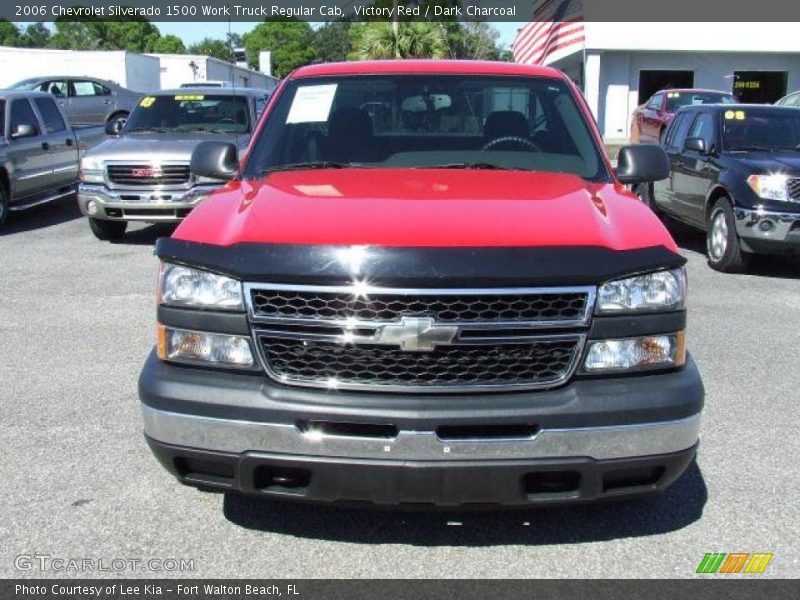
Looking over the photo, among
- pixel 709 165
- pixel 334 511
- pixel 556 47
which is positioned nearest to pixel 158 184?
pixel 709 165

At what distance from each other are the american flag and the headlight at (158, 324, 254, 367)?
24.5 meters

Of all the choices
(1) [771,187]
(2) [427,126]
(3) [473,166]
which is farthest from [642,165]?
(1) [771,187]

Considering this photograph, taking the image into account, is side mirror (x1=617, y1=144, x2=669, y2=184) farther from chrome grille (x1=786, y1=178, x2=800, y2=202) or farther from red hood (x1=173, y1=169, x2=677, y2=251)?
chrome grille (x1=786, y1=178, x2=800, y2=202)

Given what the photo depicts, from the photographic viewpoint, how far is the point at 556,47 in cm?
3106

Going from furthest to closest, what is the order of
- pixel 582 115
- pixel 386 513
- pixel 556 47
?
pixel 556 47, pixel 582 115, pixel 386 513

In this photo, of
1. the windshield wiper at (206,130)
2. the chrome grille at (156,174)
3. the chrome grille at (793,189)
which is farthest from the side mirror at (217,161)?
the windshield wiper at (206,130)

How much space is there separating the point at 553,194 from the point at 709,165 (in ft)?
21.6

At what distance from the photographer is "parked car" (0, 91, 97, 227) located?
11666mm

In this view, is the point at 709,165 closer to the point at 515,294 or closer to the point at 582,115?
the point at 582,115

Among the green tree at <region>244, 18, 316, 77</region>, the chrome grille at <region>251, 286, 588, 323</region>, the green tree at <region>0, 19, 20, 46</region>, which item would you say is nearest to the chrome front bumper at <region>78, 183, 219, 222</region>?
the chrome grille at <region>251, 286, 588, 323</region>

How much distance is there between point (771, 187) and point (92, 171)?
7.51m

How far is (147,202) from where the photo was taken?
10.0m

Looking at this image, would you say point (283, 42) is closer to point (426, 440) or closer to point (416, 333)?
point (416, 333)

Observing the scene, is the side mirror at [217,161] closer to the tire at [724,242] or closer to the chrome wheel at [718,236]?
the tire at [724,242]
